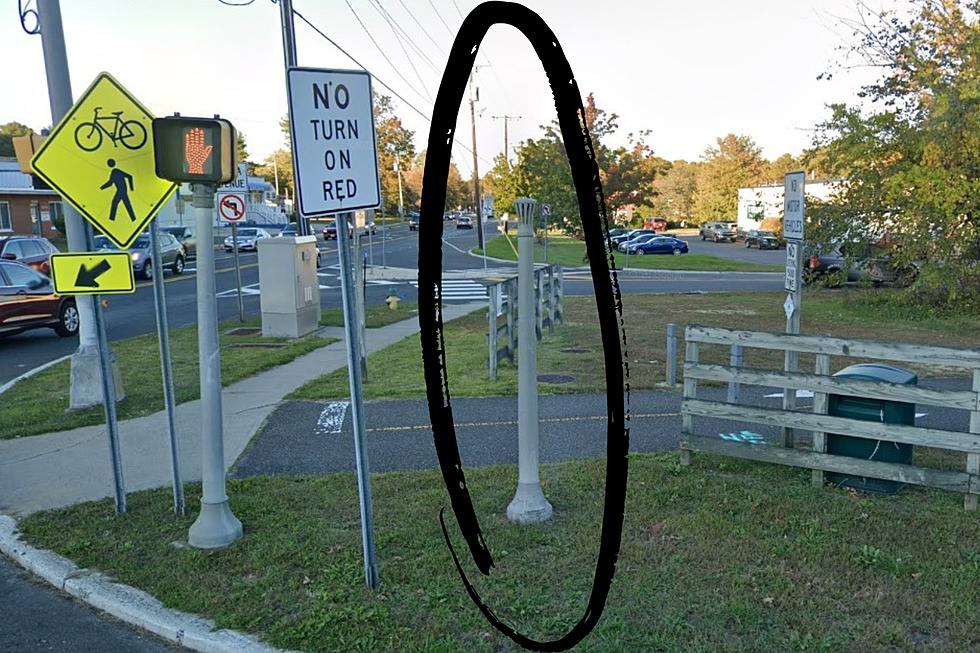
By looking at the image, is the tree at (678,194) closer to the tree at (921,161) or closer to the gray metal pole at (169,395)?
the tree at (921,161)

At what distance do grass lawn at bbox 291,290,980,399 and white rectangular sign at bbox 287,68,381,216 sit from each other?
5575 millimetres

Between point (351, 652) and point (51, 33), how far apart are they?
7624 mm

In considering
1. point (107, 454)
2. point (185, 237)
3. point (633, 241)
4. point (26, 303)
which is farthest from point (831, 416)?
point (633, 241)

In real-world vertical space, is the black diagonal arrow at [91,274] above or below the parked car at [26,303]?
above

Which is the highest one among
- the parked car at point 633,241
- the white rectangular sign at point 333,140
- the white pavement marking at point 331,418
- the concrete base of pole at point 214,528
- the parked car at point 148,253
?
the white rectangular sign at point 333,140

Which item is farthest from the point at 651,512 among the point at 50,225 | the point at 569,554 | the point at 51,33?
the point at 50,225

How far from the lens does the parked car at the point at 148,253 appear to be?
28047 mm

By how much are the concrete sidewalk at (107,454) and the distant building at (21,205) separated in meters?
42.4

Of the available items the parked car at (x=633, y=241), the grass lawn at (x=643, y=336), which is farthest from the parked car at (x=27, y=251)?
the parked car at (x=633, y=241)

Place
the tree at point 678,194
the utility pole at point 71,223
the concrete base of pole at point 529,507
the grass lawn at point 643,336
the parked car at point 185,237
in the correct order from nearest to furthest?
the concrete base of pole at point 529,507
the utility pole at point 71,223
the grass lawn at point 643,336
the parked car at point 185,237
the tree at point 678,194

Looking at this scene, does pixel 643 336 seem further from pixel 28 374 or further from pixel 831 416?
pixel 28 374

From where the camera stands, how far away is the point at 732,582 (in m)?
4.25

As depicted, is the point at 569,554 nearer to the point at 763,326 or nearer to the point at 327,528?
the point at 327,528

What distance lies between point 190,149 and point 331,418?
407 centimetres
